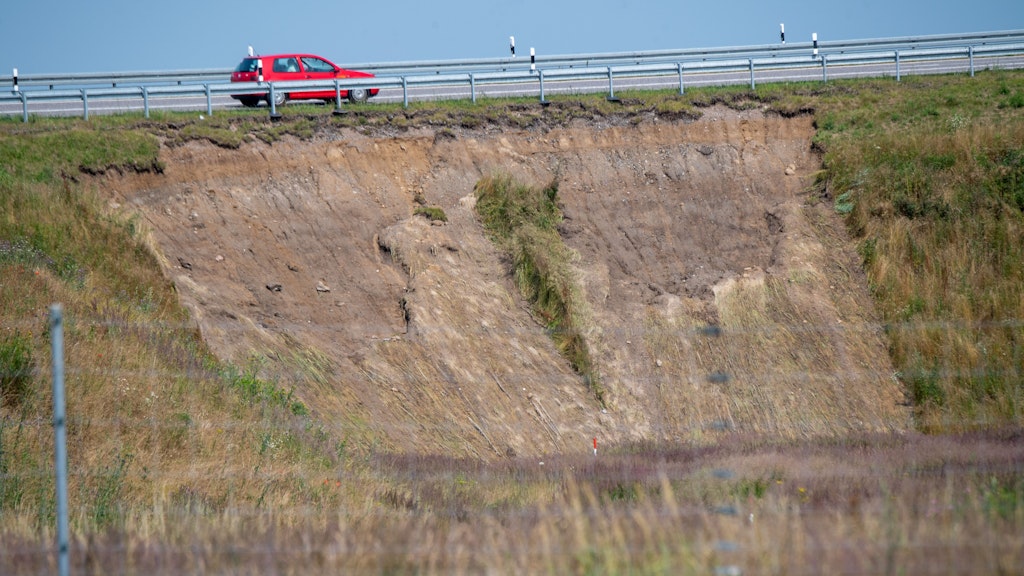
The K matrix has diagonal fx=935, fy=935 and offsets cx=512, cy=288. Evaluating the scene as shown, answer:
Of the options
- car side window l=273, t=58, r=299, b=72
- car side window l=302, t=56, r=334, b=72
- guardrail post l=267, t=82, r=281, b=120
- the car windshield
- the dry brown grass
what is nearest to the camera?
the dry brown grass

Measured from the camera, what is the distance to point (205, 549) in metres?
6.02

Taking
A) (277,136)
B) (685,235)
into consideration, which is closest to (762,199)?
(685,235)

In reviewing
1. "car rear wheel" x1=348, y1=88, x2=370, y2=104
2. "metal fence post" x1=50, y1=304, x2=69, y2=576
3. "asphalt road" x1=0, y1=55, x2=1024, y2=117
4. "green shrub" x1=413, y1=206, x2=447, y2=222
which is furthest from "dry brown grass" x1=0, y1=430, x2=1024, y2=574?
"car rear wheel" x1=348, y1=88, x2=370, y2=104

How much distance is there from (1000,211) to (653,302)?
Answer: 7.02 m

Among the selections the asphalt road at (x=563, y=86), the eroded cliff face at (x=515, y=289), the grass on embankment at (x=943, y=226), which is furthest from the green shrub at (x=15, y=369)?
the asphalt road at (x=563, y=86)

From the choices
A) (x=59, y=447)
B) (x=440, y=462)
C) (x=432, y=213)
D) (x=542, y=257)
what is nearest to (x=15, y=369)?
(x=59, y=447)

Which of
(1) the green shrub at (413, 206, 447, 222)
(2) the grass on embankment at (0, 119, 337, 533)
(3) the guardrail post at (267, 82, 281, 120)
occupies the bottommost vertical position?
(2) the grass on embankment at (0, 119, 337, 533)

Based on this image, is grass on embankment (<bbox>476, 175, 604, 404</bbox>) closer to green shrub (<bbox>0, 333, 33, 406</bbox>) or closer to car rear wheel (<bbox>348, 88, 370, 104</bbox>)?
car rear wheel (<bbox>348, 88, 370, 104</bbox>)

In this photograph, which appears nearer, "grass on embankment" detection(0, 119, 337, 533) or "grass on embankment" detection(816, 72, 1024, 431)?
"grass on embankment" detection(0, 119, 337, 533)

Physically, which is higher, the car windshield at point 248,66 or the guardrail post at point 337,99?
the car windshield at point 248,66

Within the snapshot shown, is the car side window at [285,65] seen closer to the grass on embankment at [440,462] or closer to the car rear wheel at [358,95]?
the car rear wheel at [358,95]

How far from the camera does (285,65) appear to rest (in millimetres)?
26672

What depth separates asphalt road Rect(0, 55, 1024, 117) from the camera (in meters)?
22.8

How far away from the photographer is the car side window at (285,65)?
86.7 ft
